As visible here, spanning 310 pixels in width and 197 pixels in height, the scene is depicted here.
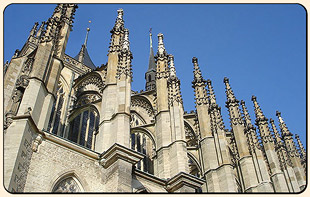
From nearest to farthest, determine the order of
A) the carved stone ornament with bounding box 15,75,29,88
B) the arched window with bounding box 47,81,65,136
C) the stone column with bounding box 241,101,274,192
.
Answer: the carved stone ornament with bounding box 15,75,29,88 < the stone column with bounding box 241,101,274,192 < the arched window with bounding box 47,81,65,136

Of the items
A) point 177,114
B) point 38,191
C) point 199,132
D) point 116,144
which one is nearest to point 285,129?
point 199,132

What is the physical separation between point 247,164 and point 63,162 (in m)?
9.27

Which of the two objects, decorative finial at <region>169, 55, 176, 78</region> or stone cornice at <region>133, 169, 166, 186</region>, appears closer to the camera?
stone cornice at <region>133, 169, 166, 186</region>

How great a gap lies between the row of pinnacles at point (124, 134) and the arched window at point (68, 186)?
14 centimetres

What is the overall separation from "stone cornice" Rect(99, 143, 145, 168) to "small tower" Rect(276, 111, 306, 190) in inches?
465

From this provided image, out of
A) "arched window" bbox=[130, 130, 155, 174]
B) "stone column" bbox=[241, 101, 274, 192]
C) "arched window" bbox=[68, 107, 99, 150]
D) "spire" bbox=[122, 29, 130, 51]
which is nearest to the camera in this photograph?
"spire" bbox=[122, 29, 130, 51]

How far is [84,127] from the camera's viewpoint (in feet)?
59.0

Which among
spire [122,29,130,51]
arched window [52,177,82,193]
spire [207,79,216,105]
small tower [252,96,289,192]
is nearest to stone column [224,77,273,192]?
spire [207,79,216,105]

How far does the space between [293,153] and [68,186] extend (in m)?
15.6

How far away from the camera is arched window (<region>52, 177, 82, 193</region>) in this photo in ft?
31.6

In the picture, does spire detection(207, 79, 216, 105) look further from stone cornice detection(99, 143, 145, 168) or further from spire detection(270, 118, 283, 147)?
stone cornice detection(99, 143, 145, 168)

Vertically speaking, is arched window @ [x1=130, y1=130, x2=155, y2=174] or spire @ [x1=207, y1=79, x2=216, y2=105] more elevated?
spire @ [x1=207, y1=79, x2=216, y2=105]

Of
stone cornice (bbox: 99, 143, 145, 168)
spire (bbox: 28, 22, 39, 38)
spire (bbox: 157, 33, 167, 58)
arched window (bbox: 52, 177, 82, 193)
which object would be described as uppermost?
spire (bbox: 28, 22, 39, 38)

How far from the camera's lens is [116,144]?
10.4 m
